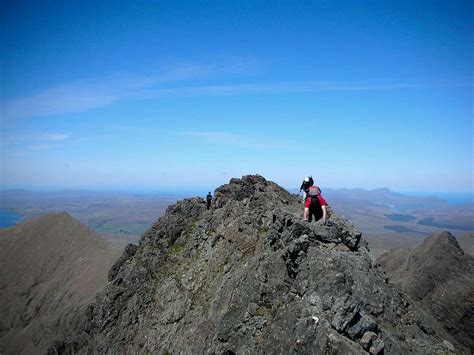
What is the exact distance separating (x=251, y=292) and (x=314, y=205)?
6.24 metres

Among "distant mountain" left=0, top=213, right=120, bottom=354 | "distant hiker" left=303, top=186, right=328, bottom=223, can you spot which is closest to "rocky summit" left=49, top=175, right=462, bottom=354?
"distant hiker" left=303, top=186, right=328, bottom=223

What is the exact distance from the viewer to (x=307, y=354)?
14461 millimetres

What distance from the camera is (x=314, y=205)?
69.4 feet

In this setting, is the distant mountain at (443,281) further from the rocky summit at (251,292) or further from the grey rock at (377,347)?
the grey rock at (377,347)

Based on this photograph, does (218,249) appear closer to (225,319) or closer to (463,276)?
(225,319)

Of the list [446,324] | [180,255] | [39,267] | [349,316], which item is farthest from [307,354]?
[39,267]

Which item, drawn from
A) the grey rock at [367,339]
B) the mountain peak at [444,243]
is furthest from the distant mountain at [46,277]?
the grey rock at [367,339]

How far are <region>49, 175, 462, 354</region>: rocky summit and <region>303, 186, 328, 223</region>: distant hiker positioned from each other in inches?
25.5

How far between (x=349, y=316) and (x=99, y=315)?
32.1 meters

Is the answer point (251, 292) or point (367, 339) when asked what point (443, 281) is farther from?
point (367, 339)

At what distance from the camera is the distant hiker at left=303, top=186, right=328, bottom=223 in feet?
67.0

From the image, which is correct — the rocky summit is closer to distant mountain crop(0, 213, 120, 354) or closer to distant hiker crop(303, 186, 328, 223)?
distant hiker crop(303, 186, 328, 223)

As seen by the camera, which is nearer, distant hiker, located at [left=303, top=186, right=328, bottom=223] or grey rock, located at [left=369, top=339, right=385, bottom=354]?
grey rock, located at [left=369, top=339, right=385, bottom=354]

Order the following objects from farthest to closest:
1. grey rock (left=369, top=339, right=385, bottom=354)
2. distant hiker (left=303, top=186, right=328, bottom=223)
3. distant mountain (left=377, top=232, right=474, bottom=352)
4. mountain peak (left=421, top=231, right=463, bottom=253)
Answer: mountain peak (left=421, top=231, right=463, bottom=253)
distant mountain (left=377, top=232, right=474, bottom=352)
distant hiker (left=303, top=186, right=328, bottom=223)
grey rock (left=369, top=339, right=385, bottom=354)
